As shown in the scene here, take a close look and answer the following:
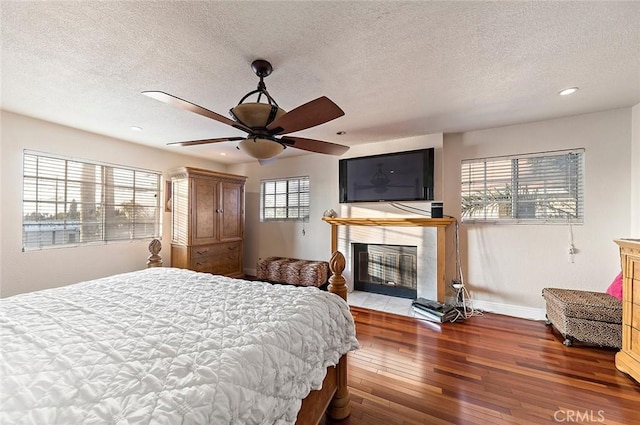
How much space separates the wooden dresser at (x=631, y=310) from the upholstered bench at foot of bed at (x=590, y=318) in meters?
0.22

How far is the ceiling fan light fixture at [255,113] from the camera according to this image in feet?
5.00

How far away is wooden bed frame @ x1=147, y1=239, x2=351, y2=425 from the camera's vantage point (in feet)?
4.12

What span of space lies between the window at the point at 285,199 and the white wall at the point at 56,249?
199 cm

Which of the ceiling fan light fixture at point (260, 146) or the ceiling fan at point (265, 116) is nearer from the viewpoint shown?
the ceiling fan at point (265, 116)

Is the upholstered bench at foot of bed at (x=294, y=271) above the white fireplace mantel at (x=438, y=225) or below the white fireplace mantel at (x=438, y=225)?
below

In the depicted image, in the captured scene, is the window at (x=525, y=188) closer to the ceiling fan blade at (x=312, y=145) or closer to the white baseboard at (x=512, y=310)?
the white baseboard at (x=512, y=310)

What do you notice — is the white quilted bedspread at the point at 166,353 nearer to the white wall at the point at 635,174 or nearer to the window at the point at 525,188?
the window at the point at 525,188

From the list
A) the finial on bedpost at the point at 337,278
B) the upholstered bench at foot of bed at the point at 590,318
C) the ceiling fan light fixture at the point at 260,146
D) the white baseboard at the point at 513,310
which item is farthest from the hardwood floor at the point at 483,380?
the ceiling fan light fixture at the point at 260,146

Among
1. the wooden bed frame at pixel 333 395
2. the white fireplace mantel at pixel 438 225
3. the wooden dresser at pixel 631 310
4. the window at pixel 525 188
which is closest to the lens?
the wooden bed frame at pixel 333 395

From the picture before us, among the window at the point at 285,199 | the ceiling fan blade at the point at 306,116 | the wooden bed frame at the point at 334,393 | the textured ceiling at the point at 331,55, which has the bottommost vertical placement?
the wooden bed frame at the point at 334,393

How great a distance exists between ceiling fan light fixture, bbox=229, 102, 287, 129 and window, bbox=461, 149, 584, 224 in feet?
9.45
